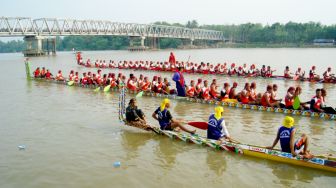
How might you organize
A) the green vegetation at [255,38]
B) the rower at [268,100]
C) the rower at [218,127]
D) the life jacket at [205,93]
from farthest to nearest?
the green vegetation at [255,38], the life jacket at [205,93], the rower at [268,100], the rower at [218,127]

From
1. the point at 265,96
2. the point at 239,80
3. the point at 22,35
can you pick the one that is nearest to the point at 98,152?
the point at 265,96

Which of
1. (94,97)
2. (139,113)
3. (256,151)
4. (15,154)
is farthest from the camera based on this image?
(94,97)

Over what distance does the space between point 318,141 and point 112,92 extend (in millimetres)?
14470

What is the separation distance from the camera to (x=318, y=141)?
11156 millimetres

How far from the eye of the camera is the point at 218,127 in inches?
392

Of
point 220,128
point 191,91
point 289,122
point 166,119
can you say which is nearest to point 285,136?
point 289,122

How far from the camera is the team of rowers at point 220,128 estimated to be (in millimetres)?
8609

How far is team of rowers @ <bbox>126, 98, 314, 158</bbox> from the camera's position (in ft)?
28.2

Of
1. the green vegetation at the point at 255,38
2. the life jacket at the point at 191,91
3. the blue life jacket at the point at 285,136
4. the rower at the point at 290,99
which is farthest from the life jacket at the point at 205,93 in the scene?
the green vegetation at the point at 255,38

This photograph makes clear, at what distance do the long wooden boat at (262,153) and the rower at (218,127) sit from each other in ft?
0.58

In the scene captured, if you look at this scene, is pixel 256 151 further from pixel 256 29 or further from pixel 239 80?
pixel 256 29

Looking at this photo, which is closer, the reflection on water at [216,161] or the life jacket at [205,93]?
the reflection on water at [216,161]

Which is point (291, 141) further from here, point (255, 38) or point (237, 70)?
point (255, 38)

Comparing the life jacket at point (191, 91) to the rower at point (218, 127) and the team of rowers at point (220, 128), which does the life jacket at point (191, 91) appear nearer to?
the team of rowers at point (220, 128)
